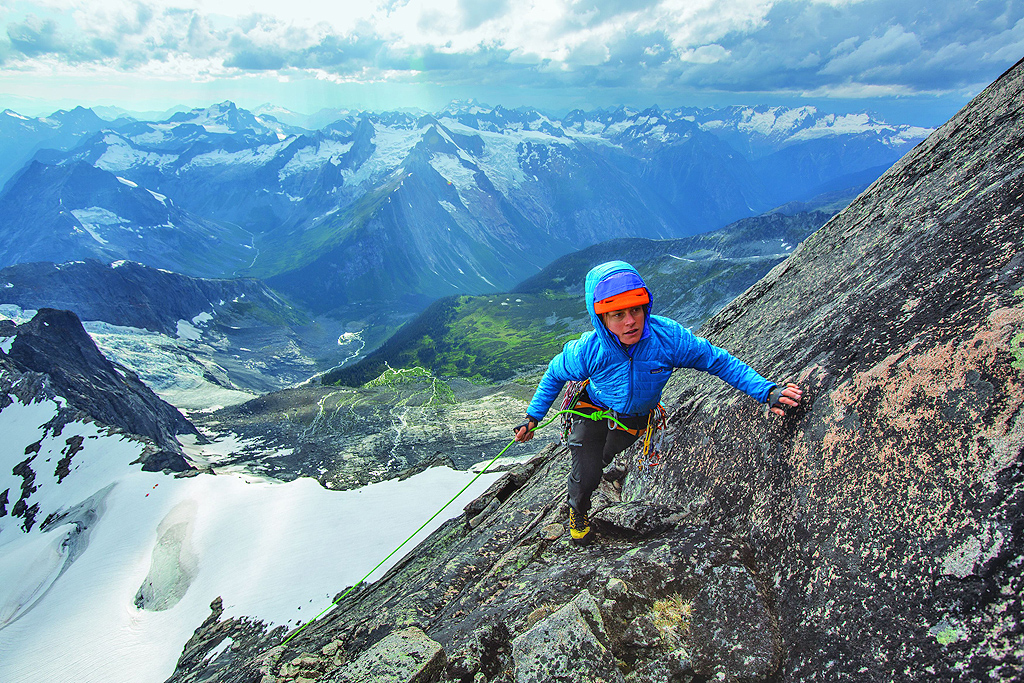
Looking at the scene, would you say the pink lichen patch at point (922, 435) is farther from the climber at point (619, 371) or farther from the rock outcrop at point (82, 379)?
the rock outcrop at point (82, 379)

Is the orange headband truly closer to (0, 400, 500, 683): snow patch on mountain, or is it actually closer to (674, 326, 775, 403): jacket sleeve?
(674, 326, 775, 403): jacket sleeve

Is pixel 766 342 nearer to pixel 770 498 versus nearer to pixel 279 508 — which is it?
pixel 770 498

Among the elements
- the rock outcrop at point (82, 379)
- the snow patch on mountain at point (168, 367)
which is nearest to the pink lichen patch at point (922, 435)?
the rock outcrop at point (82, 379)

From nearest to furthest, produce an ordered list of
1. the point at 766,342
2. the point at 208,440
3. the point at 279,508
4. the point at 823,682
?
the point at 823,682 → the point at 766,342 → the point at 279,508 → the point at 208,440

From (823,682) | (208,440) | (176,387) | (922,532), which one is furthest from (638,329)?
(176,387)

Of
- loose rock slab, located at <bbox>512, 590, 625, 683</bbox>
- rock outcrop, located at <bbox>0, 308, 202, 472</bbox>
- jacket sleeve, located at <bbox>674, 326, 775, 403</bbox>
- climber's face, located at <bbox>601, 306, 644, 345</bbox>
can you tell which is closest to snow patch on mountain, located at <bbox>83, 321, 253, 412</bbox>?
rock outcrop, located at <bbox>0, 308, 202, 472</bbox>

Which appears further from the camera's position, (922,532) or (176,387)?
(176,387)

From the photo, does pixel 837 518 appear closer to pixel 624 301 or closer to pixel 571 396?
pixel 624 301

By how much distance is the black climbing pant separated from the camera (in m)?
8.34

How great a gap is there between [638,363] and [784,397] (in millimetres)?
2177

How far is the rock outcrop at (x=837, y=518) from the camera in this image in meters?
4.98

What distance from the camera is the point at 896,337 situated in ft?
23.1

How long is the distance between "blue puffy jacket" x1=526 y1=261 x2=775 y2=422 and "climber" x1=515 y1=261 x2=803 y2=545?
14 millimetres

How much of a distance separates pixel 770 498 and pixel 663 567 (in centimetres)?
190
